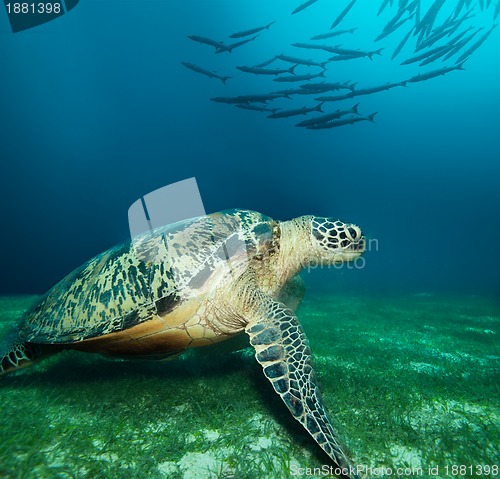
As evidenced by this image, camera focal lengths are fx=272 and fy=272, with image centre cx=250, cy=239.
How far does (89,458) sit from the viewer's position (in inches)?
71.4

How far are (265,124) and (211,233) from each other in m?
58.7

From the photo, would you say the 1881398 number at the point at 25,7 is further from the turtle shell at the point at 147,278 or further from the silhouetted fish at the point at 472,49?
the silhouetted fish at the point at 472,49

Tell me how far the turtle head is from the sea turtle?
0.5 inches

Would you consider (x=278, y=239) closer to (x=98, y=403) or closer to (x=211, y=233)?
(x=211, y=233)

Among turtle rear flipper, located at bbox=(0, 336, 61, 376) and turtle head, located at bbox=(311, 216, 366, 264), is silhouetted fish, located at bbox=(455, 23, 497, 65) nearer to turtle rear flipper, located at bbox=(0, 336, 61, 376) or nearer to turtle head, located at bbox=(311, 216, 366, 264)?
turtle head, located at bbox=(311, 216, 366, 264)

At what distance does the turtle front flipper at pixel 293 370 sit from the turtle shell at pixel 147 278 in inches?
23.9

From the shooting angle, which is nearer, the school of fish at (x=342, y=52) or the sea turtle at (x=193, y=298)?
the sea turtle at (x=193, y=298)

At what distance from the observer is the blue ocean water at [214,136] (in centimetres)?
4116

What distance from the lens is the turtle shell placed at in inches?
102

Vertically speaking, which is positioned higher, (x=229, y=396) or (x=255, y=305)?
(x=255, y=305)

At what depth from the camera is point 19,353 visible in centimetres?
304

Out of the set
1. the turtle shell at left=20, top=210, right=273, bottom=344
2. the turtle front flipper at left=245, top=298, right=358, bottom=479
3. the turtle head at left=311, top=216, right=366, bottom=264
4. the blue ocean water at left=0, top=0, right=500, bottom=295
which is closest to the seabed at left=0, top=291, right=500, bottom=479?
the turtle front flipper at left=245, top=298, right=358, bottom=479

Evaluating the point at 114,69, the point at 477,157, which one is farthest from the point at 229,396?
the point at 477,157

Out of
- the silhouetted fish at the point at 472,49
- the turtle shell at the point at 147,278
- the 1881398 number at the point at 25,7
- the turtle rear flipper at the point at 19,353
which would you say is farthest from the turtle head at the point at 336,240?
the 1881398 number at the point at 25,7
